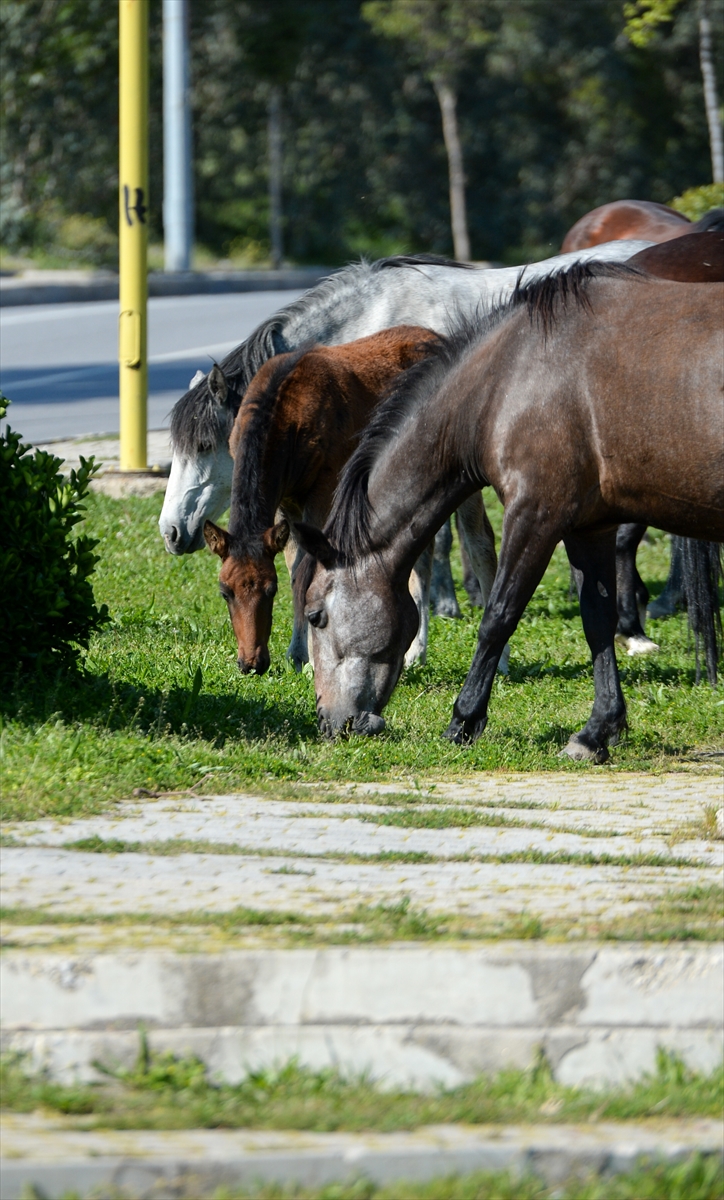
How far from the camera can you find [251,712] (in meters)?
6.62

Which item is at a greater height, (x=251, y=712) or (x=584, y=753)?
(x=251, y=712)

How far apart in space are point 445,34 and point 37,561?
42392mm

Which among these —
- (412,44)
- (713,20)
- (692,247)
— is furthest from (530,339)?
(412,44)

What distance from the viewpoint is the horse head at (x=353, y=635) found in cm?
648

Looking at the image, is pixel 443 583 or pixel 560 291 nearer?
pixel 560 291

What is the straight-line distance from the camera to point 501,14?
47.2 m

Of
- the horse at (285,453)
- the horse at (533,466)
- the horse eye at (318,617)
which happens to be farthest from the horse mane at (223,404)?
the horse eye at (318,617)

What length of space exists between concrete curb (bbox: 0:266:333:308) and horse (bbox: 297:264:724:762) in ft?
65.0

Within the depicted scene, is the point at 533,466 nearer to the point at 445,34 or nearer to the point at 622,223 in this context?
the point at 622,223

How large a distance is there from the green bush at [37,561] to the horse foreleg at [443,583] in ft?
12.2

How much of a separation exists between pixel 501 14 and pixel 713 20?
697 cm

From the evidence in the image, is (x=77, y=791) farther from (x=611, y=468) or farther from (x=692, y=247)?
(x=692, y=247)

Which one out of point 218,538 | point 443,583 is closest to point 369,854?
point 218,538

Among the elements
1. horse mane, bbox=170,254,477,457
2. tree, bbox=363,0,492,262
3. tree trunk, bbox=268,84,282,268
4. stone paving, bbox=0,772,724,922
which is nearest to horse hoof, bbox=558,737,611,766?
stone paving, bbox=0,772,724,922
